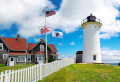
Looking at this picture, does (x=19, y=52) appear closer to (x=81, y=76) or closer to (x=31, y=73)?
Result: (x=31, y=73)

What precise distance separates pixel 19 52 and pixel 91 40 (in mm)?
19887

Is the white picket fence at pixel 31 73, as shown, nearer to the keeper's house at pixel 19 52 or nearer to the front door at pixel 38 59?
the front door at pixel 38 59

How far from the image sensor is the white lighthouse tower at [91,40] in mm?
25734

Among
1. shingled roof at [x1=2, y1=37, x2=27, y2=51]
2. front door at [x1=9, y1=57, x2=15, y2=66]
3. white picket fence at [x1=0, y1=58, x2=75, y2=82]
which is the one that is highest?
shingled roof at [x1=2, y1=37, x2=27, y2=51]

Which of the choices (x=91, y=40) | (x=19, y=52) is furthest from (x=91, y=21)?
(x=19, y=52)

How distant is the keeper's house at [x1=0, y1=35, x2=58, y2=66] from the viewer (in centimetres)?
2883

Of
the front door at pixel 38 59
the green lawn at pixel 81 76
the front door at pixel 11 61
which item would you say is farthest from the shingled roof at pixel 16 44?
the green lawn at pixel 81 76

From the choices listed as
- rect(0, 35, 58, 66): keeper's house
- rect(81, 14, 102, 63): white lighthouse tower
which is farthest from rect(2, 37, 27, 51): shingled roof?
rect(81, 14, 102, 63): white lighthouse tower

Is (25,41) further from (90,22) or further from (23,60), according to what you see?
(90,22)

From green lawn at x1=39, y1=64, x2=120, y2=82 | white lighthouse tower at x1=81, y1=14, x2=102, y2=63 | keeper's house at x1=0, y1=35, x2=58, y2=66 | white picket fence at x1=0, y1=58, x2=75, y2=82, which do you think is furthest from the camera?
keeper's house at x1=0, y1=35, x2=58, y2=66

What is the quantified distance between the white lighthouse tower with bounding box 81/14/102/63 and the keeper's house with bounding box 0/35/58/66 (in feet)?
38.9

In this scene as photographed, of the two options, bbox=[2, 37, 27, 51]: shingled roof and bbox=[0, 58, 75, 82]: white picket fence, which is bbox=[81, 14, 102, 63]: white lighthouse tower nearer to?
bbox=[0, 58, 75, 82]: white picket fence

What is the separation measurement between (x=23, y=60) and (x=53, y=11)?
1755 centimetres

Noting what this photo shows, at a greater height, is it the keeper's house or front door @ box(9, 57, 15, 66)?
the keeper's house
